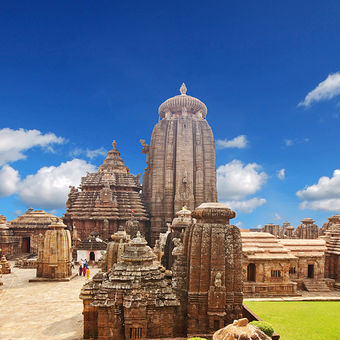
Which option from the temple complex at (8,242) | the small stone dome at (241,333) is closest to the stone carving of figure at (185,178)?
the temple complex at (8,242)

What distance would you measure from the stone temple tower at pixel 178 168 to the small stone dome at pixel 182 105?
1593mm

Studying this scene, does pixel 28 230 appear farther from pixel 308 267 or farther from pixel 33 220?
pixel 308 267

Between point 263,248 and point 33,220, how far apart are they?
3097 cm

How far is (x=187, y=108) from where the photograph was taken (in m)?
48.2

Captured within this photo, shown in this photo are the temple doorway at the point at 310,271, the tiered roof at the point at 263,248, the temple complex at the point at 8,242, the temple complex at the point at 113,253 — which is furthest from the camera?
the temple complex at the point at 8,242

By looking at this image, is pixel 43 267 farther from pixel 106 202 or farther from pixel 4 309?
pixel 106 202

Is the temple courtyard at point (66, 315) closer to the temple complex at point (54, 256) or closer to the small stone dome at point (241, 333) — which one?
the temple complex at point (54, 256)

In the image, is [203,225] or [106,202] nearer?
[203,225]

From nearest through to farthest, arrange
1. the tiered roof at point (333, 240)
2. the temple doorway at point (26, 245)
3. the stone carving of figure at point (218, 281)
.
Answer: the stone carving of figure at point (218, 281) → the tiered roof at point (333, 240) → the temple doorway at point (26, 245)

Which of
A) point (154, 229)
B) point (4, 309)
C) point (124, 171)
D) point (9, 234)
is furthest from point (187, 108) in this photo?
point (4, 309)

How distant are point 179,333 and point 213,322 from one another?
1277 millimetres

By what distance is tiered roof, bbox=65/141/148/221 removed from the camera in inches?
1538

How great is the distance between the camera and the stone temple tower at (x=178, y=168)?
137 ft

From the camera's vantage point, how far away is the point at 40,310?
16.0 m
